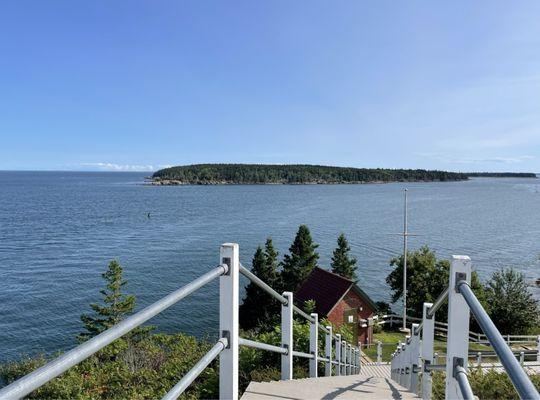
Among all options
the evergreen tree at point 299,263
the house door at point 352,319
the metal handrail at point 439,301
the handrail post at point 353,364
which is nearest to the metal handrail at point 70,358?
the metal handrail at point 439,301

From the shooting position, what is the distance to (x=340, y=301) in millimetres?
19359

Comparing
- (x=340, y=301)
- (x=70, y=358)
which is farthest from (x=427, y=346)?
(x=340, y=301)

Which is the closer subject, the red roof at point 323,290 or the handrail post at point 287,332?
the handrail post at point 287,332

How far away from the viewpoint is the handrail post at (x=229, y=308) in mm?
2193

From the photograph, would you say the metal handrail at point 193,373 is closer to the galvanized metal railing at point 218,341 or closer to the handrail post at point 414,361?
the galvanized metal railing at point 218,341

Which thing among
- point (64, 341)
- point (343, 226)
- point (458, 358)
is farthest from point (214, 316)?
point (343, 226)

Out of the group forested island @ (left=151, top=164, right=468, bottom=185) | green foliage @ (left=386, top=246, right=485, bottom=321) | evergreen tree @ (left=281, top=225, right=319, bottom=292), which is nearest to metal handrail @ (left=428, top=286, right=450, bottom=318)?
green foliage @ (left=386, top=246, right=485, bottom=321)

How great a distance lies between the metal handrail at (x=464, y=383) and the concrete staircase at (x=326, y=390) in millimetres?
2011

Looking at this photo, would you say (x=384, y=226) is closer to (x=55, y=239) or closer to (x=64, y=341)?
(x=55, y=239)

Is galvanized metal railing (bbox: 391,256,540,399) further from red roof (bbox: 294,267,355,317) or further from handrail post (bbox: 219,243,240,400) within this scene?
red roof (bbox: 294,267,355,317)

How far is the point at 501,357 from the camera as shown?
1.21 metres

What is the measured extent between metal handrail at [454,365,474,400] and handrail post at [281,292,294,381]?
7.13 ft

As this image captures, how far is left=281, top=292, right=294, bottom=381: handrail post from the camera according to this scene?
13.1 feet

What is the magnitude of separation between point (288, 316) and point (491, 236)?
52.7 metres
